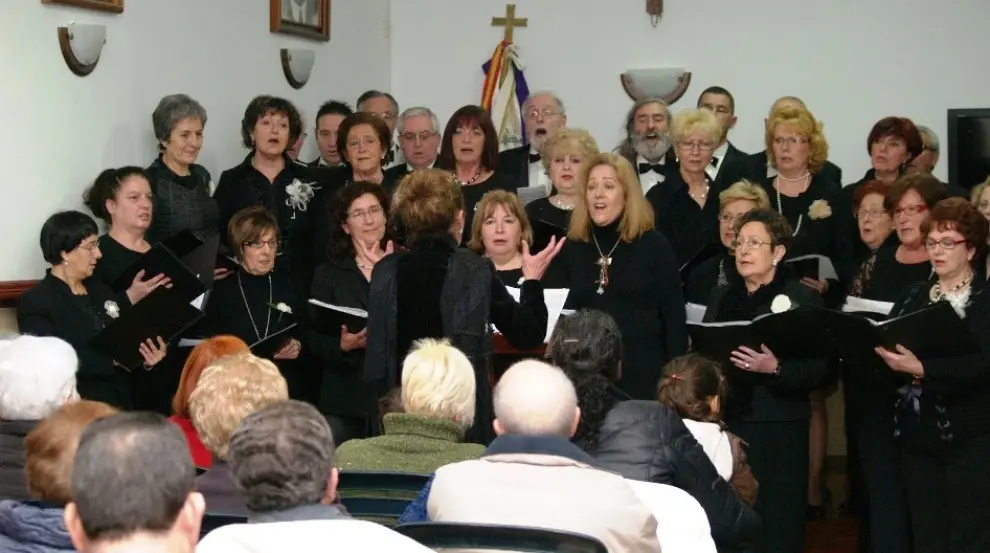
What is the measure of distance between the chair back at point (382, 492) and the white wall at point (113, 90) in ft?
7.73

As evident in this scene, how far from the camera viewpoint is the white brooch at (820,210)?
5.64 meters

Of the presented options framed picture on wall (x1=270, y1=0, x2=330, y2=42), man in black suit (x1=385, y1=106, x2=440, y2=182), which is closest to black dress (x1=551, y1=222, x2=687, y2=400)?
man in black suit (x1=385, y1=106, x2=440, y2=182)

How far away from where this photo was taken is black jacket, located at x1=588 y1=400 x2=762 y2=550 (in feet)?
10.9

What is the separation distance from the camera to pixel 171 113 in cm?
550

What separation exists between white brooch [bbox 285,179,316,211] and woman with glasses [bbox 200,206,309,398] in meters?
0.48

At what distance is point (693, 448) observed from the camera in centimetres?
338

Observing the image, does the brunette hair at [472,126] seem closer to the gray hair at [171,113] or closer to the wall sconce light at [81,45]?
the gray hair at [171,113]

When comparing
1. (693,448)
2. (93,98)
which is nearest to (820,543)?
(693,448)

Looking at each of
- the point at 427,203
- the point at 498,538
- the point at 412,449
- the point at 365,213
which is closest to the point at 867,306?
the point at 427,203

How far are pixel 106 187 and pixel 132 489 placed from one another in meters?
3.46

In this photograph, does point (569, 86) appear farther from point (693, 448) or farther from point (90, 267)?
point (693, 448)

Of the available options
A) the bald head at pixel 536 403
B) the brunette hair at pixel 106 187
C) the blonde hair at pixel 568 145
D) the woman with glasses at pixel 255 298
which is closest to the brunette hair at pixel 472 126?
the blonde hair at pixel 568 145

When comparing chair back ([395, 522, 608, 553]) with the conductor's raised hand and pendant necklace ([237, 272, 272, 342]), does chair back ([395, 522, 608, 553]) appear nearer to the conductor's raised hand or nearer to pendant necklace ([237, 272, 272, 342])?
the conductor's raised hand

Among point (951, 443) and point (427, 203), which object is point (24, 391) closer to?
point (427, 203)
